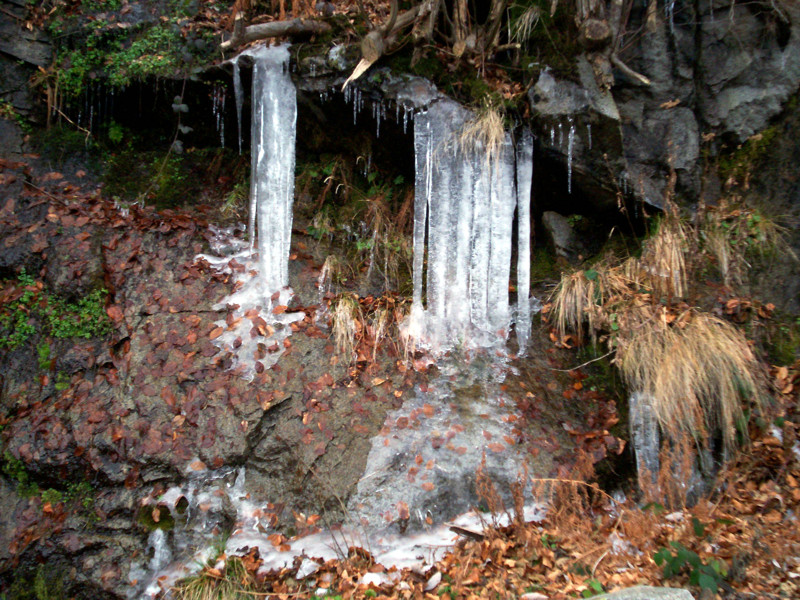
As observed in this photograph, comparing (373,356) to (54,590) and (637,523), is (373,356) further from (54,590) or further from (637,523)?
(54,590)

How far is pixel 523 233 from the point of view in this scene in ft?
15.1

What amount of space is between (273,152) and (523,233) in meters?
2.39

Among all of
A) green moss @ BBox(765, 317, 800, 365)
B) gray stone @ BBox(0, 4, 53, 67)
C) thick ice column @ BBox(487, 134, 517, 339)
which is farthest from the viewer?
gray stone @ BBox(0, 4, 53, 67)

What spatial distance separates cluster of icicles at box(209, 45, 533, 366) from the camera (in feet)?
15.0

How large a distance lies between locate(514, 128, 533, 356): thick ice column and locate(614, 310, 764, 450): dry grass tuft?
3.43 ft

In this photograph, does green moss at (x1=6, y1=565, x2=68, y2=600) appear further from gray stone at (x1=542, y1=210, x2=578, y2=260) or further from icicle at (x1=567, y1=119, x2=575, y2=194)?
icicle at (x1=567, y1=119, x2=575, y2=194)

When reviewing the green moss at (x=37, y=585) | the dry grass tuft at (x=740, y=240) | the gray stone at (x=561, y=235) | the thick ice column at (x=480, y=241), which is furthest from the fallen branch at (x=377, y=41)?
the green moss at (x=37, y=585)

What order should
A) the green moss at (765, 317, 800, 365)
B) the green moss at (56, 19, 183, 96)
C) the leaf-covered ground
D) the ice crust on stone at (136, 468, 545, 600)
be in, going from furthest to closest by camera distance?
1. the green moss at (56, 19, 183, 96)
2. the green moss at (765, 317, 800, 365)
3. the ice crust on stone at (136, 468, 545, 600)
4. the leaf-covered ground

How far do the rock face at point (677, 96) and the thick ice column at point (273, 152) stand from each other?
87.6 inches

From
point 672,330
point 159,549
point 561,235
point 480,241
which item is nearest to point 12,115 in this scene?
point 159,549

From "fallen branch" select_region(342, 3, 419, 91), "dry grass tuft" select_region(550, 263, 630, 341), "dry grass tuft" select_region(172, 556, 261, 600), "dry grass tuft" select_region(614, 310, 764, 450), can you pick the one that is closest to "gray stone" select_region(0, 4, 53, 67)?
"fallen branch" select_region(342, 3, 419, 91)

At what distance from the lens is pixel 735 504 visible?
3.42 m

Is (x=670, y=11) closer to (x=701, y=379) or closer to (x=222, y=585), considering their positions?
(x=701, y=379)

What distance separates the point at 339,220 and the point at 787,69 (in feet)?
13.7
